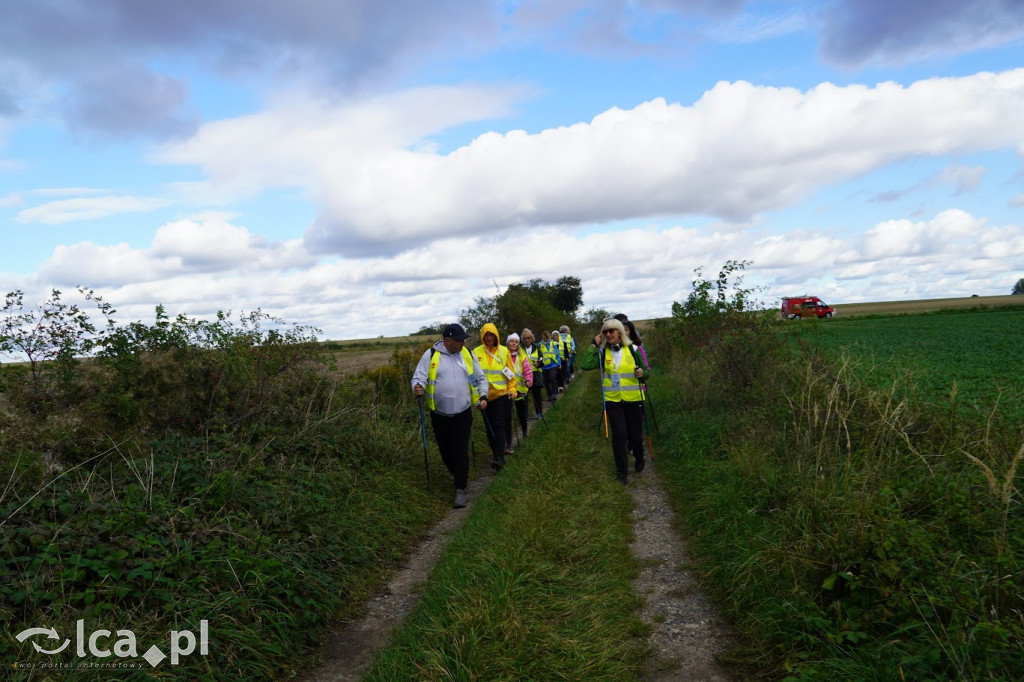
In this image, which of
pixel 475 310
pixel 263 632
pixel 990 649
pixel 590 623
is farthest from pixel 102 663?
pixel 475 310

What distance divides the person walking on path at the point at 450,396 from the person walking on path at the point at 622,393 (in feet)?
6.45

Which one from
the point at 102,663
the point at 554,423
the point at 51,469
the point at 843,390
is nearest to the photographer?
the point at 102,663

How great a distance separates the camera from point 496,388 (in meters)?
9.68

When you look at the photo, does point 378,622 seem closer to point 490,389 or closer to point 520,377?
point 490,389

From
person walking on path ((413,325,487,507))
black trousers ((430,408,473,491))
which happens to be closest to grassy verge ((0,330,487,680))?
black trousers ((430,408,473,491))

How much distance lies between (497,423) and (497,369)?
0.88m

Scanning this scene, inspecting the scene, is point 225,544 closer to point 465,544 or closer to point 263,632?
point 263,632

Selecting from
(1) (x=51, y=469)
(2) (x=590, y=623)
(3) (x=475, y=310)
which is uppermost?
(3) (x=475, y=310)

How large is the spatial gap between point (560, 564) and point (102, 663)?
326 cm

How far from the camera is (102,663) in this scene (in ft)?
11.3

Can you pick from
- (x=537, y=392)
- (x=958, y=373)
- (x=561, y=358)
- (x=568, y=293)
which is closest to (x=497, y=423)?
(x=537, y=392)

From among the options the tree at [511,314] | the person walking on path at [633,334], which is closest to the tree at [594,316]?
the tree at [511,314]

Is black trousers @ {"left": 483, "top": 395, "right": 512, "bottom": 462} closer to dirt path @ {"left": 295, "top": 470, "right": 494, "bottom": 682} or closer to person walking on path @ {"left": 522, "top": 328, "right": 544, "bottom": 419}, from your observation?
dirt path @ {"left": 295, "top": 470, "right": 494, "bottom": 682}

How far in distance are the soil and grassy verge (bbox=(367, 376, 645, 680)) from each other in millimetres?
145
